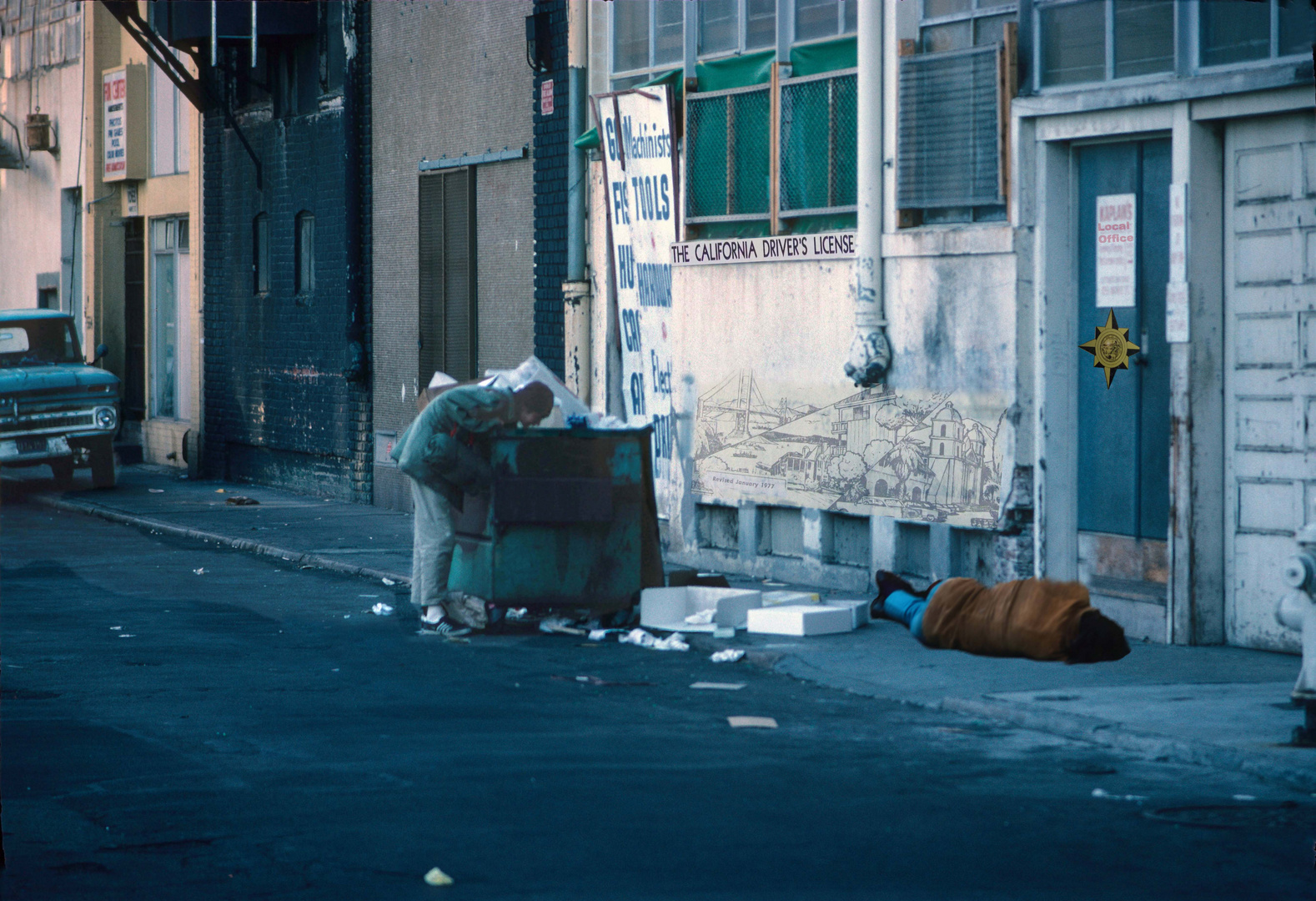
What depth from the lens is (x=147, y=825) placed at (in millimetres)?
6395

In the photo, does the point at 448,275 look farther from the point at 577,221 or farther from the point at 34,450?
the point at 34,450

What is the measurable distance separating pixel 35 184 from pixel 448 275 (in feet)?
54.6

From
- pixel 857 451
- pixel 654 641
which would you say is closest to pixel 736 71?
pixel 857 451

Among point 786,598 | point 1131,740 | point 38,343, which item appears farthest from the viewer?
point 38,343

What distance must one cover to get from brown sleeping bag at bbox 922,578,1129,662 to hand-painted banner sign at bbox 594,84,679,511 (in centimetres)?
493

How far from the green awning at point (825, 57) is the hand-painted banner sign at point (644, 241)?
148cm

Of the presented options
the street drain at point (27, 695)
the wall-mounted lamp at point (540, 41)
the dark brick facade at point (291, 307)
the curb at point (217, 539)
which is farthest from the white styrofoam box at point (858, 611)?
the dark brick facade at point (291, 307)

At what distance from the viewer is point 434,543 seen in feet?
38.3

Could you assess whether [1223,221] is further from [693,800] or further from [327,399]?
[327,399]

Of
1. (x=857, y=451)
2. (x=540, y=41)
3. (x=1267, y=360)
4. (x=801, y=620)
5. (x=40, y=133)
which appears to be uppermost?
(x=40, y=133)

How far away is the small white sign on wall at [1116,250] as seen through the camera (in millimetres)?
11055

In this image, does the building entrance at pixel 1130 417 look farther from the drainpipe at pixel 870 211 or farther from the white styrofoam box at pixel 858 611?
the drainpipe at pixel 870 211

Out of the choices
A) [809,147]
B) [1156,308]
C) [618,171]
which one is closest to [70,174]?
[618,171]

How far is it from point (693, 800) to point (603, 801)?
0.31m
